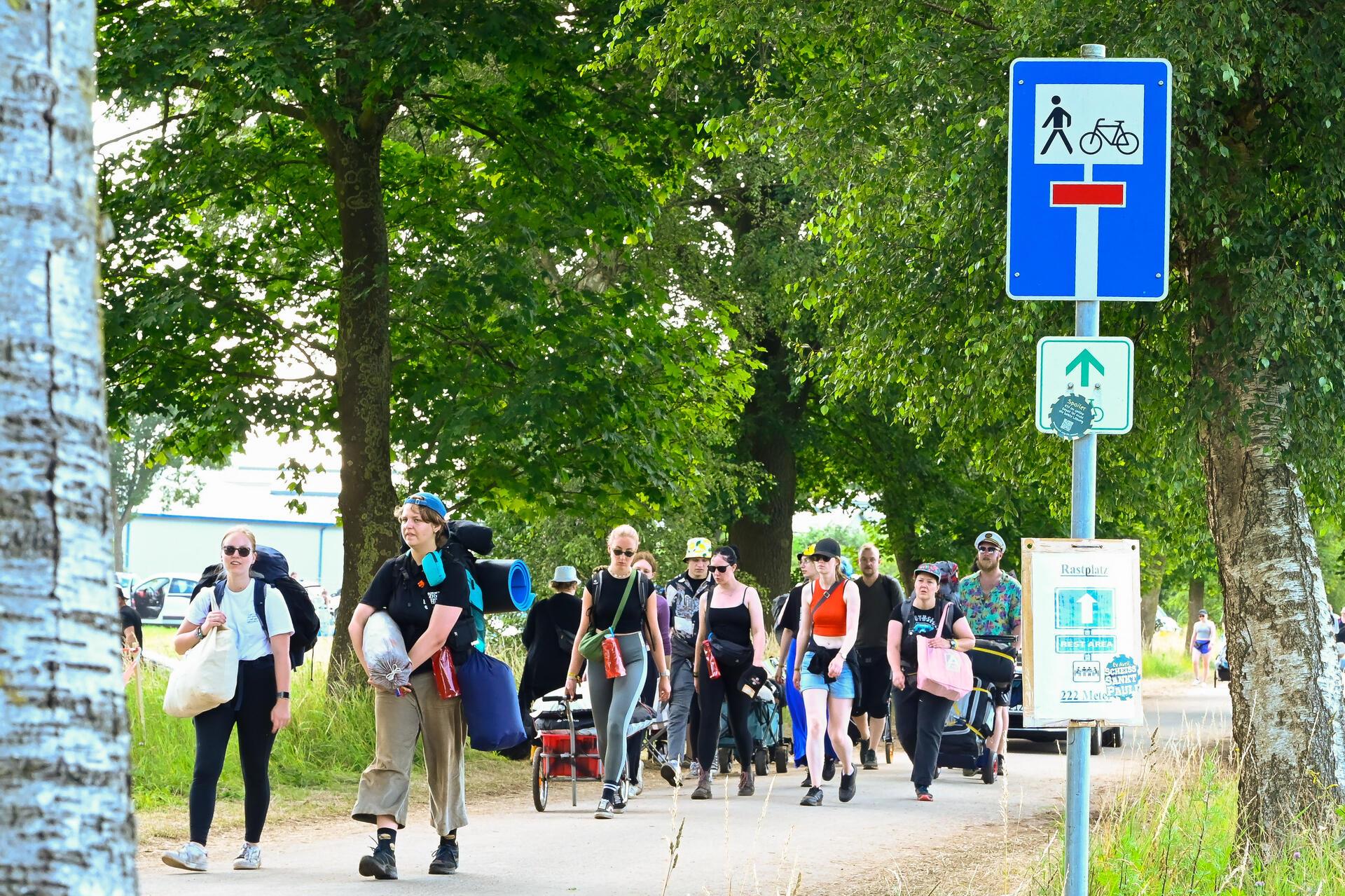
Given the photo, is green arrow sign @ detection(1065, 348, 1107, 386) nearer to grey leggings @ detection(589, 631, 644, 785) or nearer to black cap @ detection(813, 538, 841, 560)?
grey leggings @ detection(589, 631, 644, 785)

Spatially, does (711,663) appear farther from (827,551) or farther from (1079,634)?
(1079,634)

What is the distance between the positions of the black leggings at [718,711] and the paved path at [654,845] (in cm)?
38

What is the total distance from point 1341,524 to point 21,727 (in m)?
11.1

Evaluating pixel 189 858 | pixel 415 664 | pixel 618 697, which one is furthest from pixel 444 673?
pixel 618 697

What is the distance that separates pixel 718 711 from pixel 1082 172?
27.0ft

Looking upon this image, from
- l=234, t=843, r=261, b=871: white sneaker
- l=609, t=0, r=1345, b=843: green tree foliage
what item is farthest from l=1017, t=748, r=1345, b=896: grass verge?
l=234, t=843, r=261, b=871: white sneaker

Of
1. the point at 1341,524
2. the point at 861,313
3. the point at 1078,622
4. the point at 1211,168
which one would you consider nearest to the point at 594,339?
the point at 861,313

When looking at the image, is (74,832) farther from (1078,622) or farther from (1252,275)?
(1252,275)

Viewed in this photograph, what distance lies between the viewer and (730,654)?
13055 mm

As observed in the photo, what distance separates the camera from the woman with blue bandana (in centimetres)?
859

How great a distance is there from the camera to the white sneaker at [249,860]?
923 cm

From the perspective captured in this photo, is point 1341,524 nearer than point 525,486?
Yes

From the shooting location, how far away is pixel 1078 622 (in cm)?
522

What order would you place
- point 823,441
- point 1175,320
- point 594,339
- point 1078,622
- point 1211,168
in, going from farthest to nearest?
point 823,441, point 594,339, point 1175,320, point 1211,168, point 1078,622
